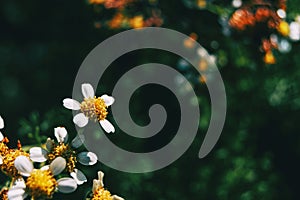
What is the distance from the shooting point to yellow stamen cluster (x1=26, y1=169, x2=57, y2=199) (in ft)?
5.20

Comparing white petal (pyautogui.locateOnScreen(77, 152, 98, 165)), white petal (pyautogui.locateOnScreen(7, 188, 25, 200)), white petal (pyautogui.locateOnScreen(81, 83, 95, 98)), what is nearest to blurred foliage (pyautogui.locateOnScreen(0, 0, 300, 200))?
white petal (pyautogui.locateOnScreen(81, 83, 95, 98))

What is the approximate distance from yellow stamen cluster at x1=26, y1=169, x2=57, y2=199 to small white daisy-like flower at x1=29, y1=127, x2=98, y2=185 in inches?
2.0

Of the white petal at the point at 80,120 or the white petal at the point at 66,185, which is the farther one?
the white petal at the point at 80,120

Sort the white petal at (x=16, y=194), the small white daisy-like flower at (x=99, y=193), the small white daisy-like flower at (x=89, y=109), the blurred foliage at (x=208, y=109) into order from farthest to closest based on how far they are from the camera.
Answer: the blurred foliage at (x=208, y=109) → the small white daisy-like flower at (x=89, y=109) → the small white daisy-like flower at (x=99, y=193) → the white petal at (x=16, y=194)

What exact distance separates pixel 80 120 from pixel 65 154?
10 cm

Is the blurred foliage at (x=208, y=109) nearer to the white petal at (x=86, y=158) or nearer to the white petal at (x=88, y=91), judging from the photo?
the white petal at (x=88, y=91)

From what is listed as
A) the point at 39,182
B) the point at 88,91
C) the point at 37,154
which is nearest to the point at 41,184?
the point at 39,182

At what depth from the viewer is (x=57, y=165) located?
5.43ft

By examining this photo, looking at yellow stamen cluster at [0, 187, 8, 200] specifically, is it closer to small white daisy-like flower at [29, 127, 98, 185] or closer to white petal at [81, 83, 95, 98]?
small white daisy-like flower at [29, 127, 98, 185]

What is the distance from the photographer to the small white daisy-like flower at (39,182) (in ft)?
5.18

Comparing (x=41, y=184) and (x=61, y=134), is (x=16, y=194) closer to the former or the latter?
(x=41, y=184)

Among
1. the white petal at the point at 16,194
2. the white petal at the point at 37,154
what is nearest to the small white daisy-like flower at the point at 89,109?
the white petal at the point at 37,154

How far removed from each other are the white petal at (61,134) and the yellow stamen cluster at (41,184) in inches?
4.5

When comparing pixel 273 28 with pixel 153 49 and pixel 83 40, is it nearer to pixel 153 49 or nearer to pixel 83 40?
pixel 153 49
